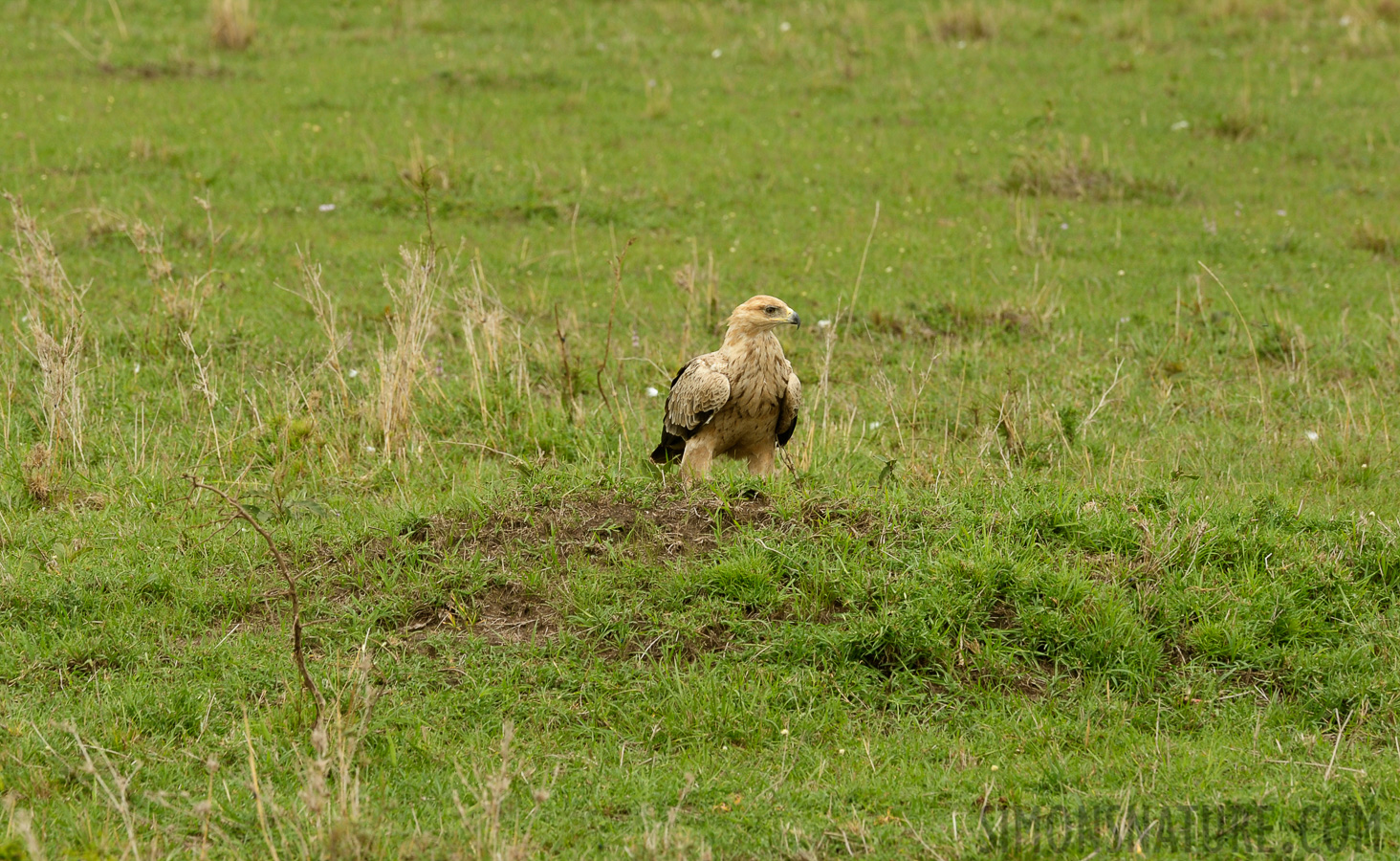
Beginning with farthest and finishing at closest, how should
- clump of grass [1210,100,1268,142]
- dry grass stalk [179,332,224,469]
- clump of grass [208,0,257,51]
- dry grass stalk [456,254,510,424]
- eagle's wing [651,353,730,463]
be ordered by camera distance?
clump of grass [208,0,257,51], clump of grass [1210,100,1268,142], dry grass stalk [456,254,510,424], dry grass stalk [179,332,224,469], eagle's wing [651,353,730,463]

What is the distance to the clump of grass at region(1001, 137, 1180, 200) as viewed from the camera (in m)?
12.8

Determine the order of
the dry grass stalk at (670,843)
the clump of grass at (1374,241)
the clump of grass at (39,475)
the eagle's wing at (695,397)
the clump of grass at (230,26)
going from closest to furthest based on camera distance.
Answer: the dry grass stalk at (670,843), the eagle's wing at (695,397), the clump of grass at (39,475), the clump of grass at (1374,241), the clump of grass at (230,26)

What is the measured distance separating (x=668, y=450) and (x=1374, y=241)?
25.0 feet

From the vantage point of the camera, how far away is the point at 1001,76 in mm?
15539

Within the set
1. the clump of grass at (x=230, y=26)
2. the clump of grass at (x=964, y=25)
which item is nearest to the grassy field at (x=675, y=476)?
the clump of grass at (x=230, y=26)

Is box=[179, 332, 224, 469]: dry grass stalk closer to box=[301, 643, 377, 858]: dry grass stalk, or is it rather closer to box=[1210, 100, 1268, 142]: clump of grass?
box=[301, 643, 377, 858]: dry grass stalk

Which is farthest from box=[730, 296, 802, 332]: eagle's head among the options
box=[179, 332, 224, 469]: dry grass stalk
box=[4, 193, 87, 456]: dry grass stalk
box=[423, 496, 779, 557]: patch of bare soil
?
box=[4, 193, 87, 456]: dry grass stalk

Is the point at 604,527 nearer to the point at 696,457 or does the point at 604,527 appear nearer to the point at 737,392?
the point at 696,457

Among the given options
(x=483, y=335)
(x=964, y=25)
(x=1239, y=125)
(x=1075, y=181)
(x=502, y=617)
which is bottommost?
(x=502, y=617)

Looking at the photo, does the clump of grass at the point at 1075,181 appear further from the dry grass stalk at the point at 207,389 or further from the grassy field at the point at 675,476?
the dry grass stalk at the point at 207,389

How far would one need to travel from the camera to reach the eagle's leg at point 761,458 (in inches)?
278

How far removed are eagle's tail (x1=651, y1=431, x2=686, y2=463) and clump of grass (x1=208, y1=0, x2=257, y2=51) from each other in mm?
10805

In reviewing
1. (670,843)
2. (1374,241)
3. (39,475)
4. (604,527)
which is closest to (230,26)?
(39,475)

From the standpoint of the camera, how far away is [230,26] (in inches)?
618
